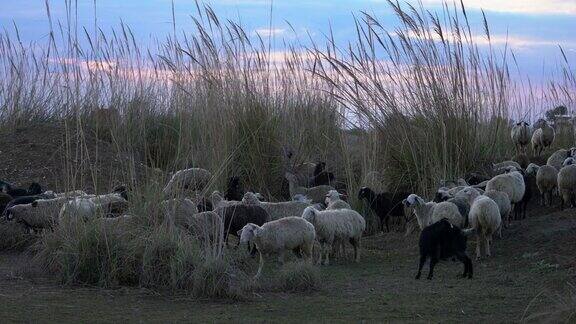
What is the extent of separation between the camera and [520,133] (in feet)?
67.4

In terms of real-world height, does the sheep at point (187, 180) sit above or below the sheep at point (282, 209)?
above

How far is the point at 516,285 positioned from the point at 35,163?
→ 9.94 metres

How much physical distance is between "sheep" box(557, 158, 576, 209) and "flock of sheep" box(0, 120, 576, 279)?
14 millimetres

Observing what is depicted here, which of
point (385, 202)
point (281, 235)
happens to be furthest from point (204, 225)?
point (385, 202)

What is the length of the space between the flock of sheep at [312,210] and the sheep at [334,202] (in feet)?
0.05

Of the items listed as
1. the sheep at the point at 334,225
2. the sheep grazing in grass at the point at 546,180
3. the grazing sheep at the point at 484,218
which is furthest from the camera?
the sheep grazing in grass at the point at 546,180

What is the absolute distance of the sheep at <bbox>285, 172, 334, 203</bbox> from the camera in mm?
15156

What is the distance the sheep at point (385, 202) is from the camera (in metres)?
14.1

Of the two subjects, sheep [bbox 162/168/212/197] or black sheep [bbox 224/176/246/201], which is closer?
sheep [bbox 162/168/212/197]

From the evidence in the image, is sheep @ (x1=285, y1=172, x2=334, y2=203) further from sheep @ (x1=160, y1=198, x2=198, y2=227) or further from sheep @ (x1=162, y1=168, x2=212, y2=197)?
sheep @ (x1=160, y1=198, x2=198, y2=227)

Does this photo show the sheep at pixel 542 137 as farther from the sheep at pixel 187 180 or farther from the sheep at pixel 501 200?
the sheep at pixel 187 180

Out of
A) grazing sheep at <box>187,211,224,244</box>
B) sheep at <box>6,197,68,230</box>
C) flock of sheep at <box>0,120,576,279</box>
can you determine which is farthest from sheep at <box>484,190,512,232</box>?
sheep at <box>6,197,68,230</box>

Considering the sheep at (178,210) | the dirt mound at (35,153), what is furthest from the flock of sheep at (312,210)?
the dirt mound at (35,153)

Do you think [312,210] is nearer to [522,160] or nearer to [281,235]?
[281,235]
